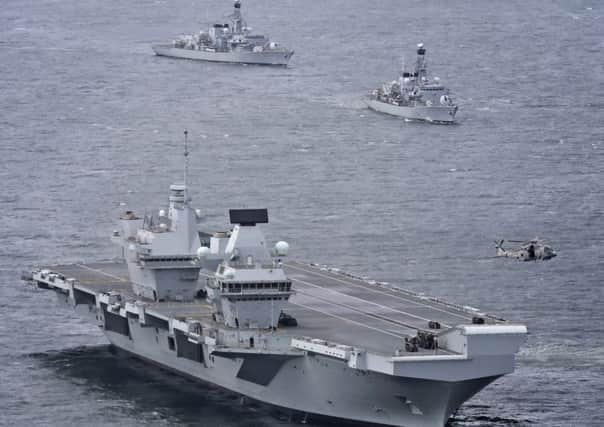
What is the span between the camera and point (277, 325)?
250ft

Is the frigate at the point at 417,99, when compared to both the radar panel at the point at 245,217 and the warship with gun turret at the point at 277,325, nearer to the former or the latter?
the warship with gun turret at the point at 277,325

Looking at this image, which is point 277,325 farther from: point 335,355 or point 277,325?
point 335,355

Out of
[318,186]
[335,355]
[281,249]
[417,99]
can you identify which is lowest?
[335,355]

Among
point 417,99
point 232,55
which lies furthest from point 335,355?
point 232,55

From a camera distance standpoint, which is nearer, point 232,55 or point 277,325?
point 277,325

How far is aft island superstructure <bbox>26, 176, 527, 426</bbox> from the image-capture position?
7012cm

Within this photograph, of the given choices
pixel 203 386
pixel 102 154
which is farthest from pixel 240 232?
pixel 102 154

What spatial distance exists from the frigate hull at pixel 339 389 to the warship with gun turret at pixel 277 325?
0.05m

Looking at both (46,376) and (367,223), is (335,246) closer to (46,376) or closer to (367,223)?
→ (367,223)

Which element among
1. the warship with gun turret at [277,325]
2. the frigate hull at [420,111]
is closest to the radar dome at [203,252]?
the warship with gun turret at [277,325]

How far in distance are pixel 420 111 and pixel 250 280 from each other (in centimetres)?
8216

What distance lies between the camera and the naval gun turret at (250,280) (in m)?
75.1

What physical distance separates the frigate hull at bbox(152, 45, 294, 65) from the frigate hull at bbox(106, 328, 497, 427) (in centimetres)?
11051

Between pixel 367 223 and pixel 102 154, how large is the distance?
29992 millimetres
